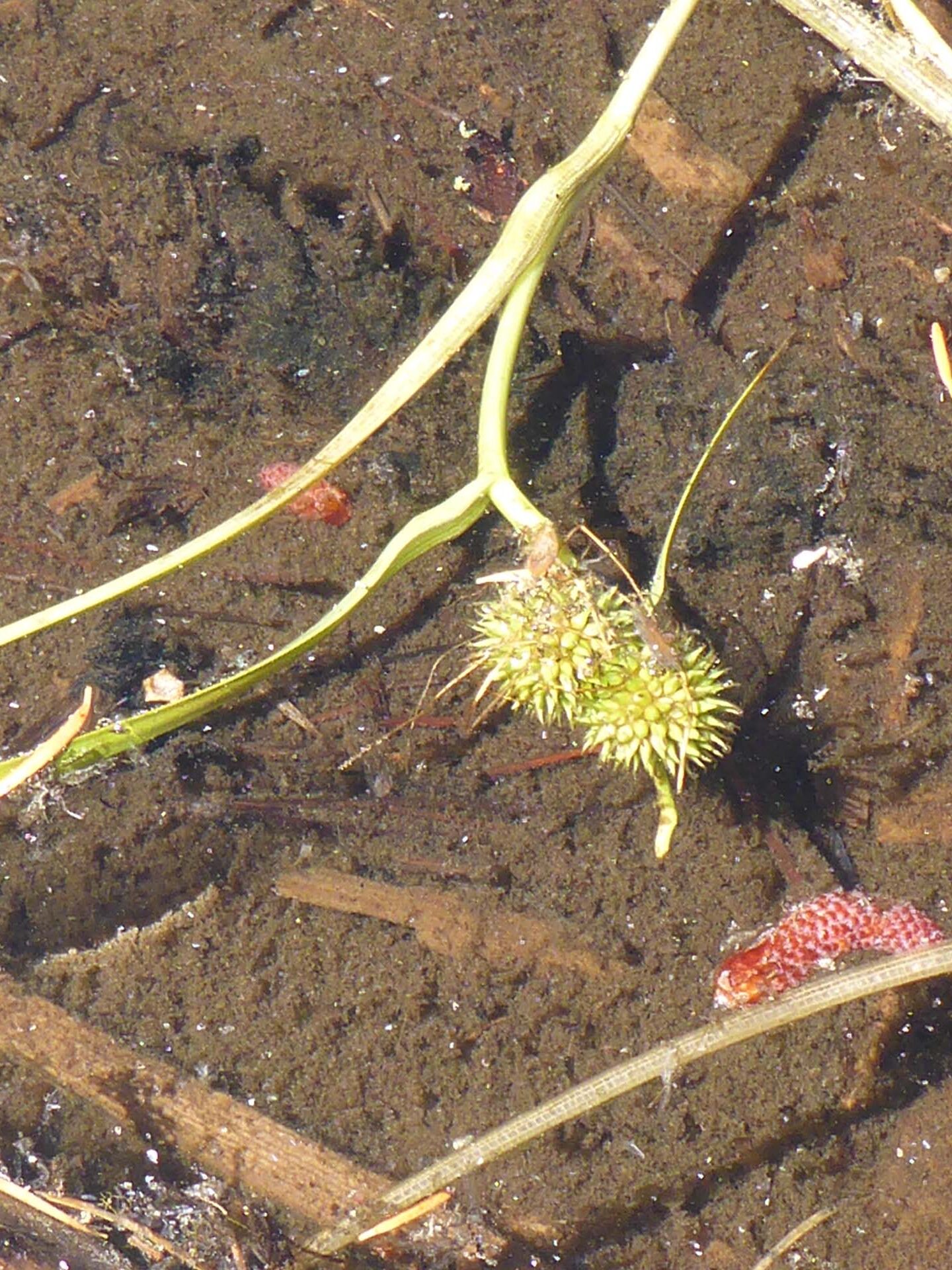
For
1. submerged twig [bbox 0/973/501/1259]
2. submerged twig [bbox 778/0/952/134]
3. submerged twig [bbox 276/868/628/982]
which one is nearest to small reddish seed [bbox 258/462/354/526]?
submerged twig [bbox 276/868/628/982]

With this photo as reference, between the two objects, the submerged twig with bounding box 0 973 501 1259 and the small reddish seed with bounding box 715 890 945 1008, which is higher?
the small reddish seed with bounding box 715 890 945 1008

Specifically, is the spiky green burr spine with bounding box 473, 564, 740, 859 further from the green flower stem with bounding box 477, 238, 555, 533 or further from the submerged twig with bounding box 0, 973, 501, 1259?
the submerged twig with bounding box 0, 973, 501, 1259

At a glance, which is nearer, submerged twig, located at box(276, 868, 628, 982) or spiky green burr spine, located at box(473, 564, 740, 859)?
spiky green burr spine, located at box(473, 564, 740, 859)

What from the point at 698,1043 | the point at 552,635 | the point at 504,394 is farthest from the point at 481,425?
the point at 698,1043

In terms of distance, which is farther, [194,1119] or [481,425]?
[194,1119]

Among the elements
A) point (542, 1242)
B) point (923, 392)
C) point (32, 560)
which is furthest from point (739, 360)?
point (542, 1242)

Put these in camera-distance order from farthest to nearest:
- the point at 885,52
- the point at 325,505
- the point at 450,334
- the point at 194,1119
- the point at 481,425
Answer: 1. the point at 325,505
2. the point at 194,1119
3. the point at 885,52
4. the point at 481,425
5. the point at 450,334

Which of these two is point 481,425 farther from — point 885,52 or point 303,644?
point 885,52
